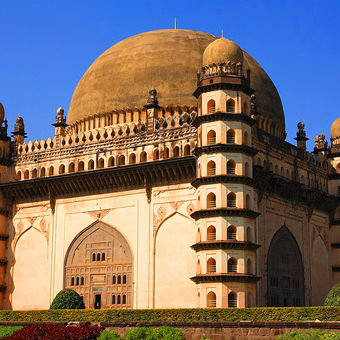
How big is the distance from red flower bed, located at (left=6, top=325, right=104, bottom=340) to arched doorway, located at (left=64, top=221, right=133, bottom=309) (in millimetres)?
8766

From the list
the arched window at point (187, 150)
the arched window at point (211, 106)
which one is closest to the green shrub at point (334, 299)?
the arched window at point (187, 150)

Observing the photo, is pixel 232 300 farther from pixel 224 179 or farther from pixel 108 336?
pixel 108 336

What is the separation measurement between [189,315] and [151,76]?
603 inches

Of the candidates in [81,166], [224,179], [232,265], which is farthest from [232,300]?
[81,166]

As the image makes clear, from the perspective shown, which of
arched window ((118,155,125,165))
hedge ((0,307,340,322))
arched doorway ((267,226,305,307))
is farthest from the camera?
arched window ((118,155,125,165))

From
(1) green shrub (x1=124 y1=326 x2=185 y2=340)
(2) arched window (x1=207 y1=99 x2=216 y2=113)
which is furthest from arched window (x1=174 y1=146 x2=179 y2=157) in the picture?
(1) green shrub (x1=124 y1=326 x2=185 y2=340)

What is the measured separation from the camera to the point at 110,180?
34375 mm

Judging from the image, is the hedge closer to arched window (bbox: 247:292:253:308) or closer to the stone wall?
the stone wall

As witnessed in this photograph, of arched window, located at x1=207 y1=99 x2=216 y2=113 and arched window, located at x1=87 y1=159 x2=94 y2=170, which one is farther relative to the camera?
arched window, located at x1=87 y1=159 x2=94 y2=170

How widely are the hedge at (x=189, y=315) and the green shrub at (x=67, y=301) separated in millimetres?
1462

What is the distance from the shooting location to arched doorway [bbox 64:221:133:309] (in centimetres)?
3334

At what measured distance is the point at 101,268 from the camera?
113ft

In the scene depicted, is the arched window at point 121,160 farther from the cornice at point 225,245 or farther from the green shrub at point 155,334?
the green shrub at point 155,334

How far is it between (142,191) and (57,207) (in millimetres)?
5272
